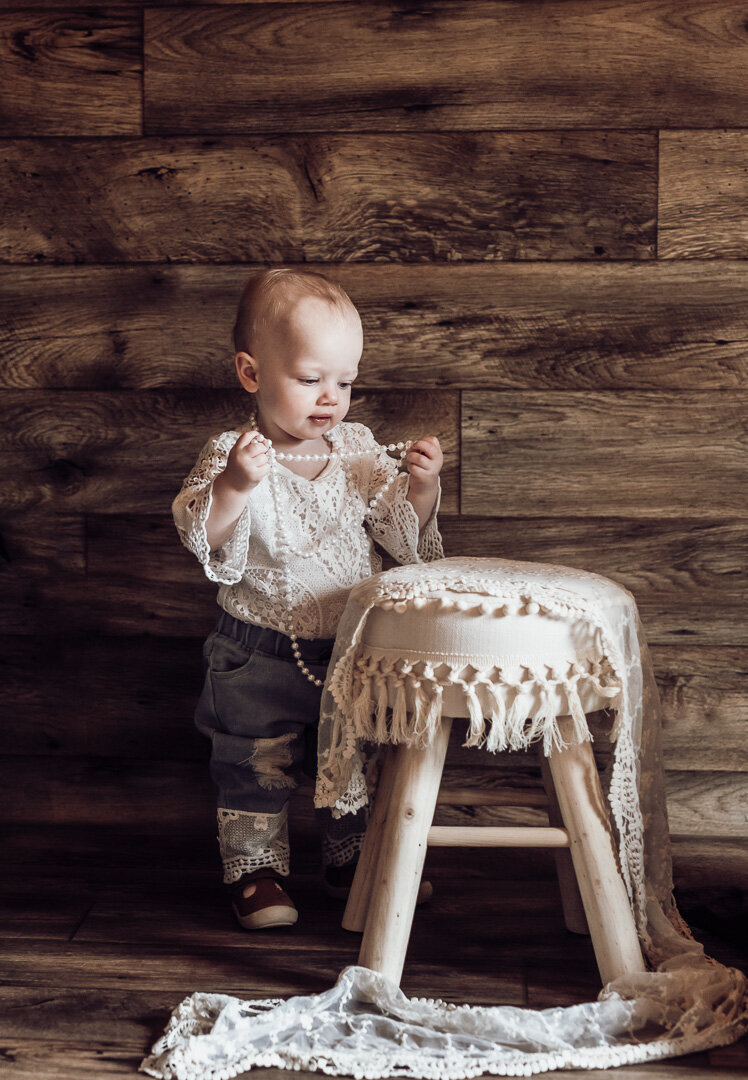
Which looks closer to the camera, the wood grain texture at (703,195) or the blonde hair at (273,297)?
the blonde hair at (273,297)

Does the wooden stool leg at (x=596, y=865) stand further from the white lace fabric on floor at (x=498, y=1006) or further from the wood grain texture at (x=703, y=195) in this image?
the wood grain texture at (x=703, y=195)

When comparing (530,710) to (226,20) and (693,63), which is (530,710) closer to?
(693,63)

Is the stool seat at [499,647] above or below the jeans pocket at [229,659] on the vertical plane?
above

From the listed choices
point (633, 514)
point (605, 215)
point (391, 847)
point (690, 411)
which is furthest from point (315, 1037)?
point (605, 215)

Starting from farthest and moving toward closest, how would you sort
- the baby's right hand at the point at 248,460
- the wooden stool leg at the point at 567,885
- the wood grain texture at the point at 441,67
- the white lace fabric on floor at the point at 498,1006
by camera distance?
the wood grain texture at the point at 441,67, the wooden stool leg at the point at 567,885, the baby's right hand at the point at 248,460, the white lace fabric on floor at the point at 498,1006

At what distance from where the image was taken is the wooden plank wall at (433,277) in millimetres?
1426

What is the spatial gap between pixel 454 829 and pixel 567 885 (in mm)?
233

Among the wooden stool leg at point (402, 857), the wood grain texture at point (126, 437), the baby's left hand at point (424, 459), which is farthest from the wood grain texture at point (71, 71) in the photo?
the wooden stool leg at point (402, 857)

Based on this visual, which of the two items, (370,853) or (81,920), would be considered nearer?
(370,853)

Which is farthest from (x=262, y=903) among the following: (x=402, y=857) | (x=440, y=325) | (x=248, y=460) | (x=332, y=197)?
(x=332, y=197)

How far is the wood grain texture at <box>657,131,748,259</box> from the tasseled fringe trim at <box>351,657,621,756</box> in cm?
69

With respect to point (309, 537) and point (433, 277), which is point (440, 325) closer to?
point (433, 277)

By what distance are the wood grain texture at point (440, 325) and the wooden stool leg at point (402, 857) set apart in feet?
1.96

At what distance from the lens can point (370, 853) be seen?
3.97 ft
